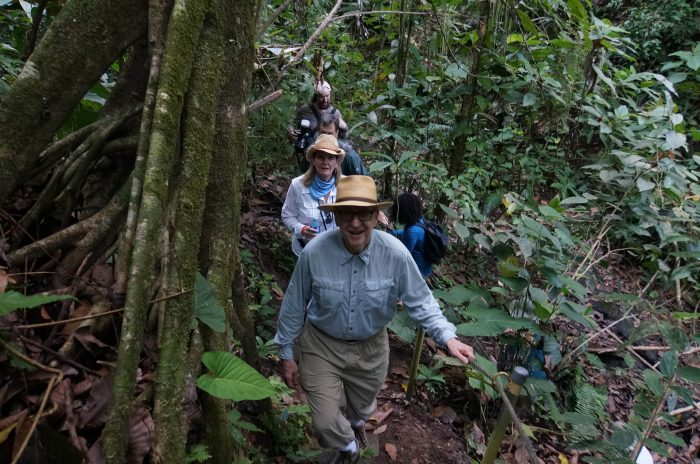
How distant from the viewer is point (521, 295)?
3936 millimetres

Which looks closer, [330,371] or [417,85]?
[330,371]

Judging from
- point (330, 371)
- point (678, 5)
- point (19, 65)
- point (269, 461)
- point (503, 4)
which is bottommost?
point (269, 461)

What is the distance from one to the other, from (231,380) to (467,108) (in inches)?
186

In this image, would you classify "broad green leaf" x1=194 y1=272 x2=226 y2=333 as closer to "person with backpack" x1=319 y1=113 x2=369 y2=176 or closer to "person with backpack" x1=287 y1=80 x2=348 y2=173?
"person with backpack" x1=319 y1=113 x2=369 y2=176

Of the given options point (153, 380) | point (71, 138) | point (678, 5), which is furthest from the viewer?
point (678, 5)

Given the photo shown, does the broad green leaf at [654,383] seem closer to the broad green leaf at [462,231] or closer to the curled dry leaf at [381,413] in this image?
the broad green leaf at [462,231]

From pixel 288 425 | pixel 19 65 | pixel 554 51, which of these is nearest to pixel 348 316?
pixel 288 425

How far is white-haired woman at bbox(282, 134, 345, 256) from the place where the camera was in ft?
13.9

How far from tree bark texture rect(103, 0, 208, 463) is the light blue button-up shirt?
1.36 metres

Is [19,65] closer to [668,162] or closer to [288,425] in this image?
[288,425]

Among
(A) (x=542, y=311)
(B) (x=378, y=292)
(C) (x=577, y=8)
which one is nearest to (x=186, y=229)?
(B) (x=378, y=292)

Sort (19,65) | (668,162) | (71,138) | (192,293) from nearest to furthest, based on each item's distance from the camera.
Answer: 1. (192,293)
2. (71,138)
3. (19,65)
4. (668,162)

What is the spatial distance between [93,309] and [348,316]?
164cm

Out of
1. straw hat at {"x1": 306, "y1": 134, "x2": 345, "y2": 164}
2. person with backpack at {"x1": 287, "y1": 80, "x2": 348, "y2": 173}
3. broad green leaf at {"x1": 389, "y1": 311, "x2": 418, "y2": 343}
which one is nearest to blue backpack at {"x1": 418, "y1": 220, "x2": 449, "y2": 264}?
broad green leaf at {"x1": 389, "y1": 311, "x2": 418, "y2": 343}
